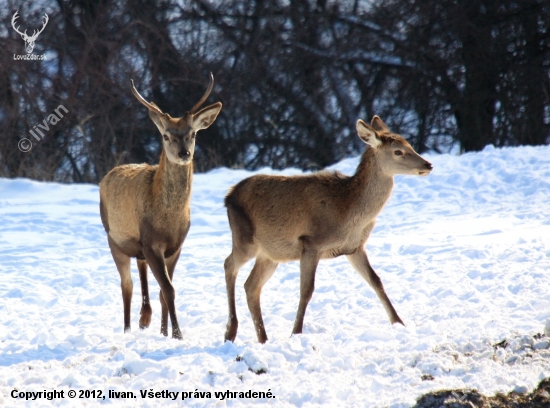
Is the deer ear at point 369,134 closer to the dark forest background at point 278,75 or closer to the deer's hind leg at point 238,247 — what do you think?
the deer's hind leg at point 238,247

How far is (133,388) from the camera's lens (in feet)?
19.8

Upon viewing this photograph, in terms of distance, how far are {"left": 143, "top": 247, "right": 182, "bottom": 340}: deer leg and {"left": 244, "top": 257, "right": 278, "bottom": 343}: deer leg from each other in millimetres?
780

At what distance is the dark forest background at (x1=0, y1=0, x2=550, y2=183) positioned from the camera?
2159 cm

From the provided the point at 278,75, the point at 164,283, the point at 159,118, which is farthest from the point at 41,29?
the point at 164,283

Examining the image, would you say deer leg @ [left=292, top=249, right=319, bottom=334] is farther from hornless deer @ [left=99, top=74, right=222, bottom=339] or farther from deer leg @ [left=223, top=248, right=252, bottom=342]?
hornless deer @ [left=99, top=74, right=222, bottom=339]

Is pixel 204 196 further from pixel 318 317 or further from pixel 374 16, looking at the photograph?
pixel 374 16

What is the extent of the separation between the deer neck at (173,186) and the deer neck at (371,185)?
1.70 meters

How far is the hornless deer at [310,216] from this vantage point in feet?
27.7

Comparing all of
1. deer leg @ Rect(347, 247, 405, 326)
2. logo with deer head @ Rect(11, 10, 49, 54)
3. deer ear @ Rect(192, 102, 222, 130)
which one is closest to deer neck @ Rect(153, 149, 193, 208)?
deer ear @ Rect(192, 102, 222, 130)

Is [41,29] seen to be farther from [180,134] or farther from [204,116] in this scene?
[180,134]

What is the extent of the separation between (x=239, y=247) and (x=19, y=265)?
4560 millimetres

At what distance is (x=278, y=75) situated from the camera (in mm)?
23062

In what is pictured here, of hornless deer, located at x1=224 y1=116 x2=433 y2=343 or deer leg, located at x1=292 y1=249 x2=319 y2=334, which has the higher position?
hornless deer, located at x1=224 y1=116 x2=433 y2=343

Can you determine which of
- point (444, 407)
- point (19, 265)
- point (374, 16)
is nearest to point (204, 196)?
point (19, 265)
